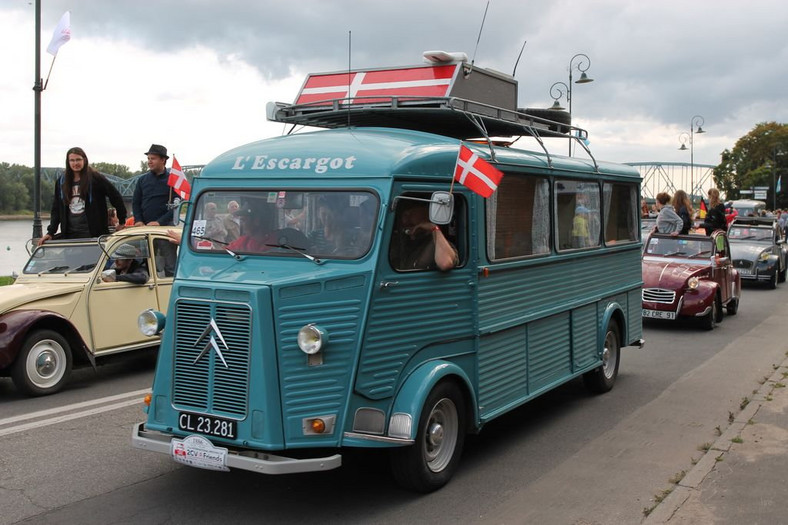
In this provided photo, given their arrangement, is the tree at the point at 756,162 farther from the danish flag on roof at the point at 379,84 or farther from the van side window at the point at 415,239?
the van side window at the point at 415,239

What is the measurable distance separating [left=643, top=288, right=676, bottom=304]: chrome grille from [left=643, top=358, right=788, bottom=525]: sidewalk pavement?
21.1ft

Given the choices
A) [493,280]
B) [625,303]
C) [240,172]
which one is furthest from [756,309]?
[240,172]

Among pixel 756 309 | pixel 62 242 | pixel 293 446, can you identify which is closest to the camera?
pixel 293 446

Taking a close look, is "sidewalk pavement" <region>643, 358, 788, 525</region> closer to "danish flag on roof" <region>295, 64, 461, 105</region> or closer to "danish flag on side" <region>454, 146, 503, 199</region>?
"danish flag on side" <region>454, 146, 503, 199</region>

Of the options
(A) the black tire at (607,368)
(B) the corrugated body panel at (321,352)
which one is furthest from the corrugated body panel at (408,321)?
(A) the black tire at (607,368)

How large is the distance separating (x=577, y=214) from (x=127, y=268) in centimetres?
528

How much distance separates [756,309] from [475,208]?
13629mm

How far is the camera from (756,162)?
100750 millimetres

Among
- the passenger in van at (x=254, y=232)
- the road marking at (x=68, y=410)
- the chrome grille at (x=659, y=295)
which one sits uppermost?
the passenger in van at (x=254, y=232)

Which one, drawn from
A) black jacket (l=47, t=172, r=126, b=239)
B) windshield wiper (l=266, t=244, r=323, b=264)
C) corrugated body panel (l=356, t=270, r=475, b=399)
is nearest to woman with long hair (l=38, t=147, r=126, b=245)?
black jacket (l=47, t=172, r=126, b=239)

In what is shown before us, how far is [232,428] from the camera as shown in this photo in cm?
506

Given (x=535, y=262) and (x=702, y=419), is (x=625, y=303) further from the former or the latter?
(x=535, y=262)

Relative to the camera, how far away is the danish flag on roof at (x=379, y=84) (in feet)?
23.4

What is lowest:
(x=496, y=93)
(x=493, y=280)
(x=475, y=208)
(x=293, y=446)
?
(x=293, y=446)
